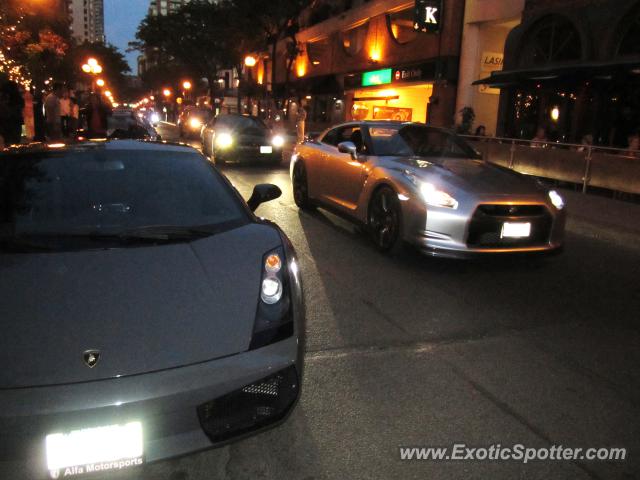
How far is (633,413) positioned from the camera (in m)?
3.04

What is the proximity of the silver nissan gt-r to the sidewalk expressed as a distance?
2974mm

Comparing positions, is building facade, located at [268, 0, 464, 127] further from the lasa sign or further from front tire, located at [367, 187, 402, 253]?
front tire, located at [367, 187, 402, 253]

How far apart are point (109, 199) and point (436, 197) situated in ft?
10.8

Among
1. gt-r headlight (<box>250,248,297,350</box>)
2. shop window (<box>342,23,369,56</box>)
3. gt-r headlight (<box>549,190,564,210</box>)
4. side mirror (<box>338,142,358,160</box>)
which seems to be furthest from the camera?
shop window (<box>342,23,369,56</box>)

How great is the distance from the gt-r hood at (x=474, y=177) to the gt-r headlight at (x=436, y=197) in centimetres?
10

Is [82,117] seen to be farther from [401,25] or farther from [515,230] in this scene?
[401,25]

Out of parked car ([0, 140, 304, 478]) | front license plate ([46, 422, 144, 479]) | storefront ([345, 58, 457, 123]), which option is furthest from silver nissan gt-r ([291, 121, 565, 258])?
storefront ([345, 58, 457, 123])

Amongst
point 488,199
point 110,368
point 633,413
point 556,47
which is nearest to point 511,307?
point 488,199

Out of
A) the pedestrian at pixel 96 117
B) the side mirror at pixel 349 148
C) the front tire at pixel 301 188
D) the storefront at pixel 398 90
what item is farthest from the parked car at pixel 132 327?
the storefront at pixel 398 90

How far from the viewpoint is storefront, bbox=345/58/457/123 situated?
24472 millimetres

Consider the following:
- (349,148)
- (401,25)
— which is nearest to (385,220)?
(349,148)

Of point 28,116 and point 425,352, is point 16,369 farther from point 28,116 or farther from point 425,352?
point 28,116

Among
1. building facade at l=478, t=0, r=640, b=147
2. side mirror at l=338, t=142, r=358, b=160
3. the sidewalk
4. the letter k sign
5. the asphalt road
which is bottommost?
the asphalt road

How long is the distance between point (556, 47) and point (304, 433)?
19.5 m
